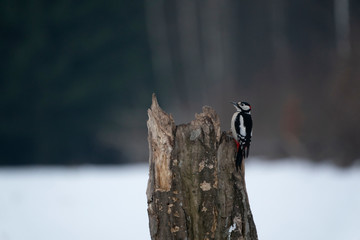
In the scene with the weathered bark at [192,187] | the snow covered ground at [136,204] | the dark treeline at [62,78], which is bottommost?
the snow covered ground at [136,204]

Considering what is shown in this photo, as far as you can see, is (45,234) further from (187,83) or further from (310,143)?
(187,83)

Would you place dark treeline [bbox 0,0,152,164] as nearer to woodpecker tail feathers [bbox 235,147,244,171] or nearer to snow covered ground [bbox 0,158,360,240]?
snow covered ground [bbox 0,158,360,240]

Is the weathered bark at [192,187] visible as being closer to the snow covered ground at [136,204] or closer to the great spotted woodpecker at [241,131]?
the great spotted woodpecker at [241,131]

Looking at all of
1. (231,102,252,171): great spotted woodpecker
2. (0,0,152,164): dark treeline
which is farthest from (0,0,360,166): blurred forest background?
(231,102,252,171): great spotted woodpecker

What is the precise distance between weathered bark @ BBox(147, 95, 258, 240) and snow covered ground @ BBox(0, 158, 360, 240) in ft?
6.96

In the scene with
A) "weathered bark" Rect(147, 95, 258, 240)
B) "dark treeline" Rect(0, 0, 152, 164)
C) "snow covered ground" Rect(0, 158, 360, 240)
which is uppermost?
"dark treeline" Rect(0, 0, 152, 164)

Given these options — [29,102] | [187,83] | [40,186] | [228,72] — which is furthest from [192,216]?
[29,102]

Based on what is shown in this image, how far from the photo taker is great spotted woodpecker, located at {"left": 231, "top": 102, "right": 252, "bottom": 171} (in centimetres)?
449

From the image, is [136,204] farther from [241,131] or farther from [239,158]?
[239,158]

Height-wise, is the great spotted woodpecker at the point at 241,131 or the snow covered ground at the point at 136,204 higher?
the great spotted woodpecker at the point at 241,131

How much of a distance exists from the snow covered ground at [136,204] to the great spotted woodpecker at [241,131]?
1705 mm

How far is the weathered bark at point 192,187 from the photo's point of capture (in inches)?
170

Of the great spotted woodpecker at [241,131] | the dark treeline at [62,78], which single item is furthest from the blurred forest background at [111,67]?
the great spotted woodpecker at [241,131]

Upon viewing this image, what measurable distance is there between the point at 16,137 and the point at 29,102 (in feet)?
3.29
